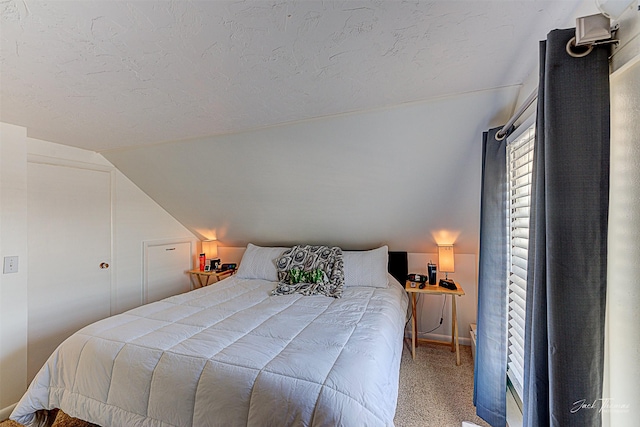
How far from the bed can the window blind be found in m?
0.66

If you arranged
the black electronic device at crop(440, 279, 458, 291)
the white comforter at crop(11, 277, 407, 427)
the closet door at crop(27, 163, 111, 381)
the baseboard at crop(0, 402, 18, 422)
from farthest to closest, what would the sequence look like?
the black electronic device at crop(440, 279, 458, 291)
the closet door at crop(27, 163, 111, 381)
the baseboard at crop(0, 402, 18, 422)
the white comforter at crop(11, 277, 407, 427)

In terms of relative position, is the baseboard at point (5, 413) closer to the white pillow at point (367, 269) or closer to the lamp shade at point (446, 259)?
the white pillow at point (367, 269)

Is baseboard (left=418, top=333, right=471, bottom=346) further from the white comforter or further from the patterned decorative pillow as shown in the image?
the white comforter

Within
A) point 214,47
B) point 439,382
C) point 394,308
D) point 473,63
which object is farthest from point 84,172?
point 439,382

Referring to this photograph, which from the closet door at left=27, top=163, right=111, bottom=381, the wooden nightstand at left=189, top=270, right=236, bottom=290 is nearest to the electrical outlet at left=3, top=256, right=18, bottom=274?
the closet door at left=27, top=163, right=111, bottom=381

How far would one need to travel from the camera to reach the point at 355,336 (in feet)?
5.24

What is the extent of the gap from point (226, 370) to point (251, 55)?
4.72 ft

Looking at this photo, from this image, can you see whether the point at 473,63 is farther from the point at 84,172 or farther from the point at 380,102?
the point at 84,172

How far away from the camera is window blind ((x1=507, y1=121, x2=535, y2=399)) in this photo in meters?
1.42

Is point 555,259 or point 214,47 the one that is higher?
point 214,47

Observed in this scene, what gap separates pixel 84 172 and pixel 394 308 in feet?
10.3

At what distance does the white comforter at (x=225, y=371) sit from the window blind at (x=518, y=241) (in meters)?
0.66

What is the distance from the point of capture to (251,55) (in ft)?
3.90

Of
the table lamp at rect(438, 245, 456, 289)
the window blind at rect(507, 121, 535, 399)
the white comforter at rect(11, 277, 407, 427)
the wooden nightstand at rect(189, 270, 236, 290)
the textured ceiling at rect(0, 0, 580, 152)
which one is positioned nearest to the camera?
the textured ceiling at rect(0, 0, 580, 152)
